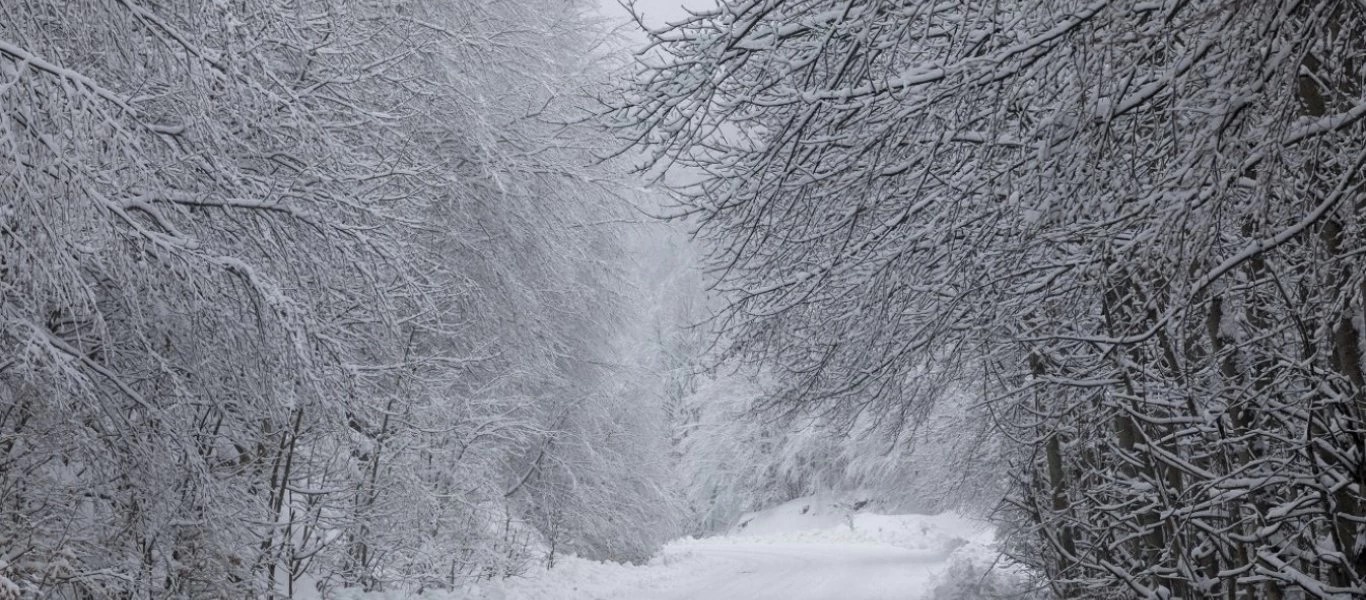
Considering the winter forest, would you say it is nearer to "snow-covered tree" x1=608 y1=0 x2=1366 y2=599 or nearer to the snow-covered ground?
"snow-covered tree" x1=608 y1=0 x2=1366 y2=599

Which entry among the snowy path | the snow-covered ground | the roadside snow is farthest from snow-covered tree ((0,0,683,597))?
the snowy path

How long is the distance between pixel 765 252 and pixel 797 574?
11.3 meters

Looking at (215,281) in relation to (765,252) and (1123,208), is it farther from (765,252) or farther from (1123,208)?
Answer: (1123,208)

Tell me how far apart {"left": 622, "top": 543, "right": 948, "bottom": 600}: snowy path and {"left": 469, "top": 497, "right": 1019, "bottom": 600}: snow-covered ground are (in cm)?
1

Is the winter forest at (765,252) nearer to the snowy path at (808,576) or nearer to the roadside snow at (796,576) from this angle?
the roadside snow at (796,576)

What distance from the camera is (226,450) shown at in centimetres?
653

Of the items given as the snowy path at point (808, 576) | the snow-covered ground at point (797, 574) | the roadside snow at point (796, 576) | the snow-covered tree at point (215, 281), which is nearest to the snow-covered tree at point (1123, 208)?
the snow-covered tree at point (215, 281)

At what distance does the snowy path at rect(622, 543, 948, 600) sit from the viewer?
46.3ft

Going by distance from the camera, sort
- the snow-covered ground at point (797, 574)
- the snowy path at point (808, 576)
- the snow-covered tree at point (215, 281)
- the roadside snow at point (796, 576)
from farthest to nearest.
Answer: the snowy path at point (808, 576) < the snow-covered ground at point (797, 574) < the roadside snow at point (796, 576) < the snow-covered tree at point (215, 281)

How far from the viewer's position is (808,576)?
16.9 metres

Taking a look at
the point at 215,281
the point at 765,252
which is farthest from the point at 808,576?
the point at 215,281

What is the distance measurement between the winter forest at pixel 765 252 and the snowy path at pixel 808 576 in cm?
504

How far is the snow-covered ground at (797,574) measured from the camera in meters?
12.9

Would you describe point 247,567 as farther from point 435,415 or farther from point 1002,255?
point 1002,255
